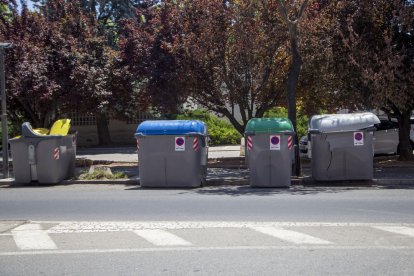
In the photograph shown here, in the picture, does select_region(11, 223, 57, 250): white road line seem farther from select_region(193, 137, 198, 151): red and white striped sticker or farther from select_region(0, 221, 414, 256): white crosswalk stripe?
select_region(193, 137, 198, 151): red and white striped sticker

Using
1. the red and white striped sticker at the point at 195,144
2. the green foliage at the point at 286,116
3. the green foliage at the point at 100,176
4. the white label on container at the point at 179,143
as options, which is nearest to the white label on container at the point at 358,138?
the red and white striped sticker at the point at 195,144

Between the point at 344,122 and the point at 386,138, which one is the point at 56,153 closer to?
the point at 344,122

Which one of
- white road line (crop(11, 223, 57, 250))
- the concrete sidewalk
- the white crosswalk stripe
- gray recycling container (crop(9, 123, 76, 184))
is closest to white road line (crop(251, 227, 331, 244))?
the white crosswalk stripe

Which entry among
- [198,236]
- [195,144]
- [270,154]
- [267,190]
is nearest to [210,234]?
[198,236]

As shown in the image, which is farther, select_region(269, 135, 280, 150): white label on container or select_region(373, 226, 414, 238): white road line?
select_region(269, 135, 280, 150): white label on container

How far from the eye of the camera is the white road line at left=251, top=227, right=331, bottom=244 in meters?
6.89

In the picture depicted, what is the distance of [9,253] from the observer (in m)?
6.61

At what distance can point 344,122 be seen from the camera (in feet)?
42.9

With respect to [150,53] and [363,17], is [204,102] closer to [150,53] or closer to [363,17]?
[150,53]

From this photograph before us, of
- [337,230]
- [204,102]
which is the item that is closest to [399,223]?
[337,230]

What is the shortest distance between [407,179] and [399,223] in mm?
5827

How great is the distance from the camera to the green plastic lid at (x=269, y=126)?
41.5 feet

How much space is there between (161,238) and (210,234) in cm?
70

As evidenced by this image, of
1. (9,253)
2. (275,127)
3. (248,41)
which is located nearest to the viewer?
(9,253)
